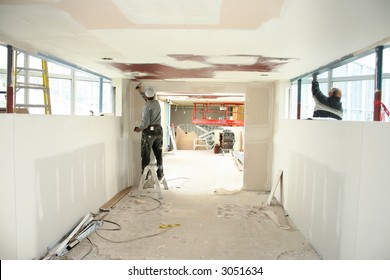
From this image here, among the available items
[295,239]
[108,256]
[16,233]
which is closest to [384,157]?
[295,239]

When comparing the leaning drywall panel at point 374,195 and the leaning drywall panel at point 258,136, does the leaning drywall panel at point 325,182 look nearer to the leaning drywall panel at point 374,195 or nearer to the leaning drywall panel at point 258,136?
the leaning drywall panel at point 374,195

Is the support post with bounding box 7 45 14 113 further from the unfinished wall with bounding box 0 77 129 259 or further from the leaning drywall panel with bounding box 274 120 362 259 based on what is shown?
the leaning drywall panel with bounding box 274 120 362 259

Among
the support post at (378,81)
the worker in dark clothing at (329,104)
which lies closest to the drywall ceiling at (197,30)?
the support post at (378,81)

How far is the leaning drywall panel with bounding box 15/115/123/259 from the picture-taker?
2074mm

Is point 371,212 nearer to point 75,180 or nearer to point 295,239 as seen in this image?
point 295,239

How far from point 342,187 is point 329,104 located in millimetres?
1383

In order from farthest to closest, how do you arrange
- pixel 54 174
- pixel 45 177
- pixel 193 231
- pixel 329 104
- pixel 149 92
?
pixel 149 92
pixel 329 104
pixel 193 231
pixel 54 174
pixel 45 177

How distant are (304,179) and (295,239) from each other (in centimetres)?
64

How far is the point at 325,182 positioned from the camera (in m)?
2.40

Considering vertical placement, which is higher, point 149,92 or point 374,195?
point 149,92

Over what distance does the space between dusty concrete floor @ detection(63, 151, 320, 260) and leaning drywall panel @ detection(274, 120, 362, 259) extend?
271mm

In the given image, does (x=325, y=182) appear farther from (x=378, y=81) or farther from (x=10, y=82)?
(x=10, y=82)

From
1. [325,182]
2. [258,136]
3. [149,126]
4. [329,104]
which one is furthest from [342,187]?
[149,126]

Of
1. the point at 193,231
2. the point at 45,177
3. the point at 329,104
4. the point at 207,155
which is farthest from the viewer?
the point at 207,155
